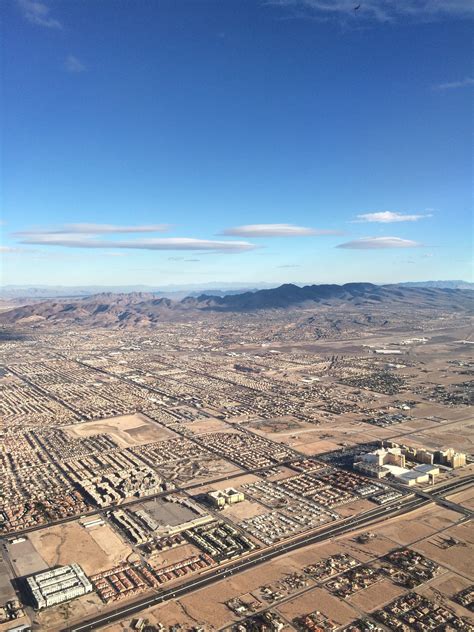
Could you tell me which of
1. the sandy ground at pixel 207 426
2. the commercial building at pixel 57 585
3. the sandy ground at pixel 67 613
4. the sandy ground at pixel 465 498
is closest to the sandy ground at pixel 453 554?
the sandy ground at pixel 465 498

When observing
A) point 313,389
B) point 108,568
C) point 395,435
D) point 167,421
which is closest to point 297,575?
point 108,568

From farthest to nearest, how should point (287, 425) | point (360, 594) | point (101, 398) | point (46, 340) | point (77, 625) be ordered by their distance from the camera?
point (46, 340) → point (101, 398) → point (287, 425) → point (360, 594) → point (77, 625)

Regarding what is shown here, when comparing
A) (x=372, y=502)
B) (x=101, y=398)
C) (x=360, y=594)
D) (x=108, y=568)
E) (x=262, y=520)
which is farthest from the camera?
(x=101, y=398)

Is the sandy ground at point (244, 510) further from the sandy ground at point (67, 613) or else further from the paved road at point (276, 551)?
the sandy ground at point (67, 613)

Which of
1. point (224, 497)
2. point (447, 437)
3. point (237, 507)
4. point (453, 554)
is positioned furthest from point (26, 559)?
point (447, 437)

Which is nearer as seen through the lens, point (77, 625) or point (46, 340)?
point (77, 625)

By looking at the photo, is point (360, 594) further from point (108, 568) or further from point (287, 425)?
point (287, 425)

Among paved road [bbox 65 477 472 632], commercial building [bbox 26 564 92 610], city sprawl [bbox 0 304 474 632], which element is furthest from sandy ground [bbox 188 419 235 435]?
commercial building [bbox 26 564 92 610]
